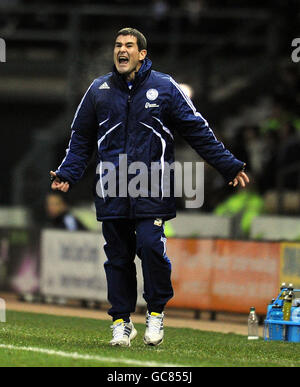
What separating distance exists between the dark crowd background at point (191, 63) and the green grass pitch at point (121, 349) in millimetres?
7457

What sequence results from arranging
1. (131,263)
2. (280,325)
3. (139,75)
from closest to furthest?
(139,75) → (131,263) → (280,325)

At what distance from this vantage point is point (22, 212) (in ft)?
65.4

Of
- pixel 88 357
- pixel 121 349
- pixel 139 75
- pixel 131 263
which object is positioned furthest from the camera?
pixel 131 263

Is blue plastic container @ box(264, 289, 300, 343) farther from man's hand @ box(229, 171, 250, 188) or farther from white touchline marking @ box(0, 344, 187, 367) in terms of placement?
white touchline marking @ box(0, 344, 187, 367)

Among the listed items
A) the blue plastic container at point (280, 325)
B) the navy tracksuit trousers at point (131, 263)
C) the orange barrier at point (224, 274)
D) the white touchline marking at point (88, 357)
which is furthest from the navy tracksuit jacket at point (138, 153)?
the orange barrier at point (224, 274)

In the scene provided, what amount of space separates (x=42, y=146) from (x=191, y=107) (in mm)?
12983

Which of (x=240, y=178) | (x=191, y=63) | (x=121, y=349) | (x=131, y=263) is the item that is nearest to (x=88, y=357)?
(x=121, y=349)

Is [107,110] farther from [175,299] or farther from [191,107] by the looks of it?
[175,299]

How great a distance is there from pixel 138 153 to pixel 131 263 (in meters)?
0.87

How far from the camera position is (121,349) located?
316 inches

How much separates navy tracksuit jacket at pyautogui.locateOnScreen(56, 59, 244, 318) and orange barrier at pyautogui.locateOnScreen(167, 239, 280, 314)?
5.66 metres

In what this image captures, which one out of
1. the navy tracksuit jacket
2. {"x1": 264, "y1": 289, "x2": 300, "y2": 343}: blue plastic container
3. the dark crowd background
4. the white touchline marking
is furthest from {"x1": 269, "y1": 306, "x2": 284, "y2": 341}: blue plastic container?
the dark crowd background

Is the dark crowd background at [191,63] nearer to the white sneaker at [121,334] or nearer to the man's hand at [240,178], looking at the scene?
the man's hand at [240,178]

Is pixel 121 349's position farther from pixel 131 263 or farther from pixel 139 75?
pixel 139 75
